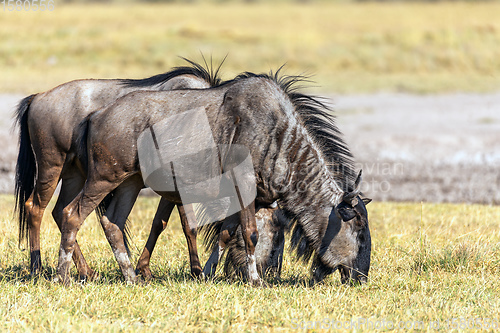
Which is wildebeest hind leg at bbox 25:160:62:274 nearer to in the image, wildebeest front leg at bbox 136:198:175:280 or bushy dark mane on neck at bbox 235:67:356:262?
wildebeest front leg at bbox 136:198:175:280

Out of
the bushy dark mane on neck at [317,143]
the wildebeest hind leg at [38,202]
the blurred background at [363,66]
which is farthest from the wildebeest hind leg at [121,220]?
the blurred background at [363,66]

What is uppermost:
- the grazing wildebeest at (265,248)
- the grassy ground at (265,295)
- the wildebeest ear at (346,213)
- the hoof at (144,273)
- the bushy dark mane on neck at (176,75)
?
the bushy dark mane on neck at (176,75)

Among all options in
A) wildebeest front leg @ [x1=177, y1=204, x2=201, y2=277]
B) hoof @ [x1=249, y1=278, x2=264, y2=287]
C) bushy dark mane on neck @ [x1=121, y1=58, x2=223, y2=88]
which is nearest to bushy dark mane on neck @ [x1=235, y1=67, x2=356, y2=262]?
hoof @ [x1=249, y1=278, x2=264, y2=287]

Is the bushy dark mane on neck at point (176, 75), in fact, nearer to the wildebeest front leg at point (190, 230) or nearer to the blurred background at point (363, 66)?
the wildebeest front leg at point (190, 230)

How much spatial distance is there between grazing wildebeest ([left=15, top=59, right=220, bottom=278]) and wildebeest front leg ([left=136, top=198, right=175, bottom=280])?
0.02 m

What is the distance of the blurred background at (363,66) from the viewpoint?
12.0m

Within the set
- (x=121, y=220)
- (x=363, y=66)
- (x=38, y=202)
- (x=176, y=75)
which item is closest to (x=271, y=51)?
(x=363, y=66)

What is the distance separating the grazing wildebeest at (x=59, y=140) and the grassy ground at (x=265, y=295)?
0.42 m

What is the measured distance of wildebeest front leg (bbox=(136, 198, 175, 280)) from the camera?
18.2ft

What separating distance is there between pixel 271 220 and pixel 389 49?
24.2m

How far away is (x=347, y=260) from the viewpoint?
519cm

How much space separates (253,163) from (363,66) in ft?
73.7

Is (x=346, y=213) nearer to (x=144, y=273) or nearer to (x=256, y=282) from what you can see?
(x=256, y=282)

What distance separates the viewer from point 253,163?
4961 mm
